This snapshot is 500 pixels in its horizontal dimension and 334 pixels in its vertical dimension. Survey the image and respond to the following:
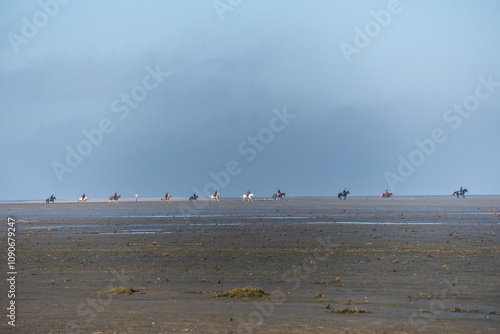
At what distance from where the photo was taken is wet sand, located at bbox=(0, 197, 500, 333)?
49.5 ft

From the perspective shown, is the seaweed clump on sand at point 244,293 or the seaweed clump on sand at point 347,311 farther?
the seaweed clump on sand at point 244,293

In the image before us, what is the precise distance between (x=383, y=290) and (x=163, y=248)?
15.9 meters

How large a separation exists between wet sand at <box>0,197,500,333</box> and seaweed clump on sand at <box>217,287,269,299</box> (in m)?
0.29

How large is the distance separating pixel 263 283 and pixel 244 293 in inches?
102

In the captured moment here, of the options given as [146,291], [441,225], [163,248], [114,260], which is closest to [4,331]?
[146,291]

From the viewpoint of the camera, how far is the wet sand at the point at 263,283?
15.1m

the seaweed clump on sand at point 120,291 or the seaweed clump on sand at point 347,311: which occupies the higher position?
the seaweed clump on sand at point 347,311

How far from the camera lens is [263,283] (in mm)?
21188

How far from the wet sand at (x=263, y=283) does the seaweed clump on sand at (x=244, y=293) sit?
288mm

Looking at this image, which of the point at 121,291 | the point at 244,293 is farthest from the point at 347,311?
the point at 121,291

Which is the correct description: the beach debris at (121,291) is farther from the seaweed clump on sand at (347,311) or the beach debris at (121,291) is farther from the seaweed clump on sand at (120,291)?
the seaweed clump on sand at (347,311)

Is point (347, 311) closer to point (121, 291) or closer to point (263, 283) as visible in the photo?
point (263, 283)

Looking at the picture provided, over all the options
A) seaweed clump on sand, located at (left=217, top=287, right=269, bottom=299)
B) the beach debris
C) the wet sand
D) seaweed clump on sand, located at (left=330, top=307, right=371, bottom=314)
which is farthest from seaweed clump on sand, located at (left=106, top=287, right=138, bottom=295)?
seaweed clump on sand, located at (left=330, top=307, right=371, bottom=314)

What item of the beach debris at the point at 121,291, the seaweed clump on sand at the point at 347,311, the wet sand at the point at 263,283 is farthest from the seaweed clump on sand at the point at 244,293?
the seaweed clump on sand at the point at 347,311
